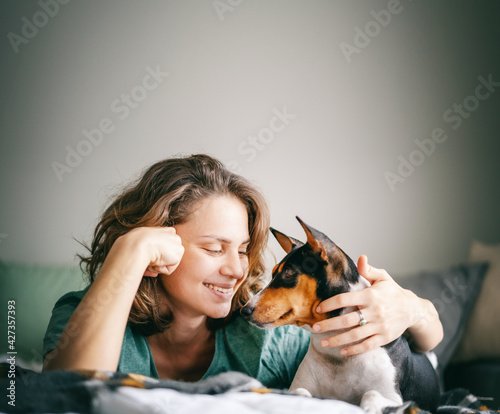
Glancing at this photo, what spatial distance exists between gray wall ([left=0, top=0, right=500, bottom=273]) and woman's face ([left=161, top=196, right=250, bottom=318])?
2.87 ft

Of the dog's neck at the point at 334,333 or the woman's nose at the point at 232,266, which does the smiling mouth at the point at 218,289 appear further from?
the dog's neck at the point at 334,333

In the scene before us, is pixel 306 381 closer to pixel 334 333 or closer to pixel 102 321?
pixel 334 333

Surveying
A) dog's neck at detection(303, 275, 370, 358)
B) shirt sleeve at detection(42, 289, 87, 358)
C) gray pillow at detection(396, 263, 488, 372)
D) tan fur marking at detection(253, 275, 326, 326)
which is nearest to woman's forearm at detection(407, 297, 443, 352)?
dog's neck at detection(303, 275, 370, 358)

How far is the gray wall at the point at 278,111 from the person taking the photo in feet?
6.54

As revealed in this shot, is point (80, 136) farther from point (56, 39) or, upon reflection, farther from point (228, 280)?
point (228, 280)

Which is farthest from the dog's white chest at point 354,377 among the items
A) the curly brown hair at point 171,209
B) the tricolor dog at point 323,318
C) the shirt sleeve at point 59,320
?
the shirt sleeve at point 59,320

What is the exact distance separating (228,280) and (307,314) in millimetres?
264

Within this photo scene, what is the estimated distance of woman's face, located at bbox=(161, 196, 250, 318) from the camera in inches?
45.9

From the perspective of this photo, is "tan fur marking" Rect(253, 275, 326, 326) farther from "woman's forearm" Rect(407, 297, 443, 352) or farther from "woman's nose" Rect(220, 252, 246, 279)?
"woman's forearm" Rect(407, 297, 443, 352)

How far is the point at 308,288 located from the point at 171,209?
464 mm

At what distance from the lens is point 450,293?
1.79 metres

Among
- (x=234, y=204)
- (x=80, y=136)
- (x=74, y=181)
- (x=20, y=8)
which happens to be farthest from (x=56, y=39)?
(x=234, y=204)

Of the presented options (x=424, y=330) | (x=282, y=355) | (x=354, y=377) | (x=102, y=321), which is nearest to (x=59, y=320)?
(x=102, y=321)

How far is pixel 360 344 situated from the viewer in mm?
952
